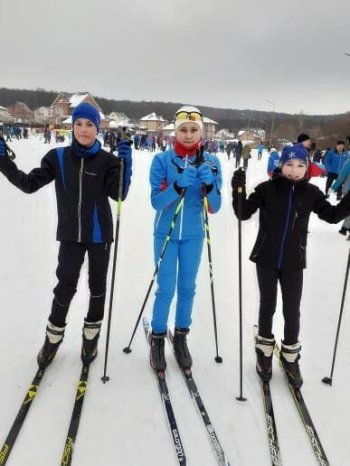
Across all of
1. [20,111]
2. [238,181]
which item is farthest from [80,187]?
[20,111]

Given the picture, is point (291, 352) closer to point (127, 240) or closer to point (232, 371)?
point (232, 371)

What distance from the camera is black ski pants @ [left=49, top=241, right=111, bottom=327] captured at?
9.92 ft

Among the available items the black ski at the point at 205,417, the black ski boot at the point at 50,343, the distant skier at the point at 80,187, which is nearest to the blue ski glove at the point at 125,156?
the distant skier at the point at 80,187

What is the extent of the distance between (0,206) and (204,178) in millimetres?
7924

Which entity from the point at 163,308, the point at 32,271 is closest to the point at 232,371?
the point at 163,308

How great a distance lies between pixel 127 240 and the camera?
7.25 meters

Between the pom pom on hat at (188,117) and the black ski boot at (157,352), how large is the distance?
1.86 metres

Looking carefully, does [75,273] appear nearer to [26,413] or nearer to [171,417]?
[26,413]

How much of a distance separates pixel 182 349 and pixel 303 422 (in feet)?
3.75

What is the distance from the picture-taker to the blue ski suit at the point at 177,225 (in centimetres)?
308

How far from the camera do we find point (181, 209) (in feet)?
10.3

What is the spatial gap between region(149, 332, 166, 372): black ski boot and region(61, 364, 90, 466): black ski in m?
0.56

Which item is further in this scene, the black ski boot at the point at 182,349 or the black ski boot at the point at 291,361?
the black ski boot at the point at 182,349

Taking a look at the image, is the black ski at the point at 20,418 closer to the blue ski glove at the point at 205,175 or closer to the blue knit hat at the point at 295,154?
the blue ski glove at the point at 205,175
